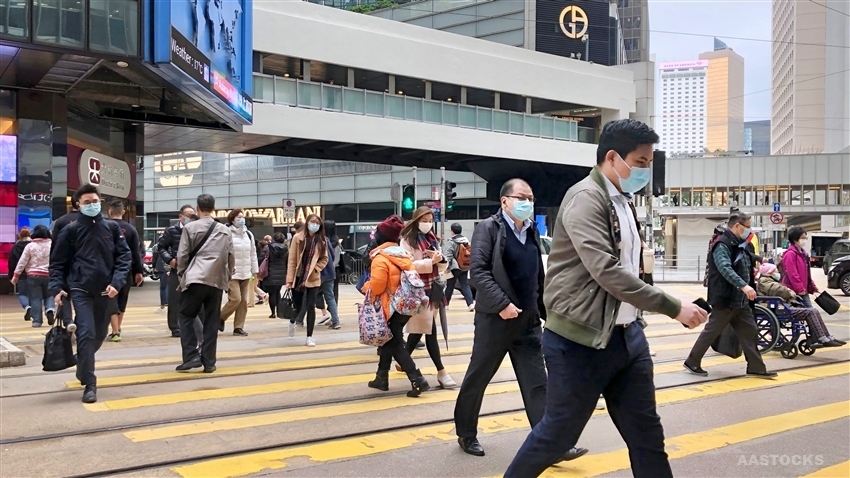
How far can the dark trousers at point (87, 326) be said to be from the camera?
684cm

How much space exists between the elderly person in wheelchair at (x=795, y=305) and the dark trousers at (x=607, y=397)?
24.4ft

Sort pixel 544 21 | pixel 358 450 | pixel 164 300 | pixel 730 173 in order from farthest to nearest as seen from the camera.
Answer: pixel 730 173 < pixel 544 21 < pixel 164 300 < pixel 358 450

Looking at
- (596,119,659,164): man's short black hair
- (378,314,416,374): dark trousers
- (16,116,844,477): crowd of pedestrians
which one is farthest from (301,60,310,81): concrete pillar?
(596,119,659,164): man's short black hair

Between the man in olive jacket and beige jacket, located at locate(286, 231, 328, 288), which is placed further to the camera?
A: beige jacket, located at locate(286, 231, 328, 288)

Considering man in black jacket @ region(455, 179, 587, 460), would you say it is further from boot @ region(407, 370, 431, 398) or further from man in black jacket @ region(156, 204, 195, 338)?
man in black jacket @ region(156, 204, 195, 338)

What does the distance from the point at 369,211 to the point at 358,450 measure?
122ft

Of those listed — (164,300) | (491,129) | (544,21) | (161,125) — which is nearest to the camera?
(164,300)

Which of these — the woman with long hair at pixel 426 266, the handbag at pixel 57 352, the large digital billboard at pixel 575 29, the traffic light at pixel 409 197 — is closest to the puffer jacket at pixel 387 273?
the woman with long hair at pixel 426 266

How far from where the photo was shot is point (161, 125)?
958 inches

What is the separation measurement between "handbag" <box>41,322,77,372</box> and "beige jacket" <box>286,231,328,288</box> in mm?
4086

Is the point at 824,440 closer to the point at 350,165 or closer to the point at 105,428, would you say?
the point at 105,428

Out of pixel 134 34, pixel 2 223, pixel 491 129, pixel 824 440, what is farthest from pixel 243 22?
pixel 824 440

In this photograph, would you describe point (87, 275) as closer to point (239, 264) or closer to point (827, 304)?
point (239, 264)

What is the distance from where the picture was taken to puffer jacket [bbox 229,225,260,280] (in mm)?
11492
